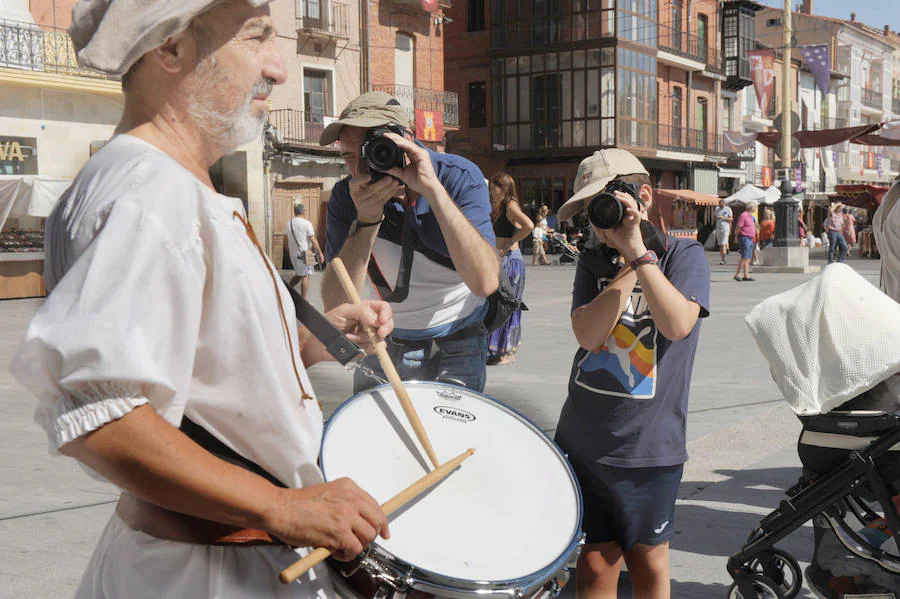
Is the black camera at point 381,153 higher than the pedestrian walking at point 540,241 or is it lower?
higher

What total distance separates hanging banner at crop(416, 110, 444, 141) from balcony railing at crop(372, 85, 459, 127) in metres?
0.26

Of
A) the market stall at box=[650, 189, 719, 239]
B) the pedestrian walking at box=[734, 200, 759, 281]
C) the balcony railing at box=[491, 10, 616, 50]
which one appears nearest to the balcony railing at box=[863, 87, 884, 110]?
the market stall at box=[650, 189, 719, 239]

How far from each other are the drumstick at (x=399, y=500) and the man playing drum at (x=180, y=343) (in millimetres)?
27

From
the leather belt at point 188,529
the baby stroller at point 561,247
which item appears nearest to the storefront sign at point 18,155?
the baby stroller at point 561,247

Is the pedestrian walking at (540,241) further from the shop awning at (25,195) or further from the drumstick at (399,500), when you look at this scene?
the drumstick at (399,500)

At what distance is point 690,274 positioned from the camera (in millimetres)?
2961

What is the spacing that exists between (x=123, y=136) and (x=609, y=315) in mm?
1736

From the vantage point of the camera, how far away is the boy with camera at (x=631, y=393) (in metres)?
2.80

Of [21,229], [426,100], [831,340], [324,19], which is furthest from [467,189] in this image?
[426,100]

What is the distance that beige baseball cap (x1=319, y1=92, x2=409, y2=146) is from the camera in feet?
10.2

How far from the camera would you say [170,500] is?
129 cm

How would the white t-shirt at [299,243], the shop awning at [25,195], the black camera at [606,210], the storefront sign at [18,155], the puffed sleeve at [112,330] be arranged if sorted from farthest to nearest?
the storefront sign at [18,155] → the shop awning at [25,195] → the white t-shirt at [299,243] → the black camera at [606,210] → the puffed sleeve at [112,330]

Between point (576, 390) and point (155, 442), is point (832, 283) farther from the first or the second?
point (155, 442)

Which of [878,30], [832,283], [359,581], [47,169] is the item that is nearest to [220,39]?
[359,581]
